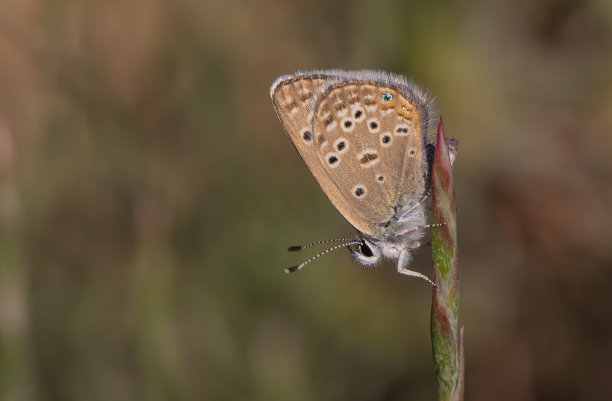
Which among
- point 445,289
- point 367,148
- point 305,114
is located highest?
point 305,114

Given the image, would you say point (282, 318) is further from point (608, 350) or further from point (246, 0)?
point (246, 0)

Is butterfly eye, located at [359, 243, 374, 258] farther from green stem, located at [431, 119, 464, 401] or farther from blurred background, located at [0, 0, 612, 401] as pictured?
green stem, located at [431, 119, 464, 401]

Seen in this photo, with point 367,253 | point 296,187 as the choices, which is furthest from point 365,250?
point 296,187

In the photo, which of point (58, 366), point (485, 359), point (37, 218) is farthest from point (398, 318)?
point (37, 218)

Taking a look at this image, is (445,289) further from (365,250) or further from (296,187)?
(296,187)

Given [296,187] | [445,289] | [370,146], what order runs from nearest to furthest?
[445,289]
[370,146]
[296,187]

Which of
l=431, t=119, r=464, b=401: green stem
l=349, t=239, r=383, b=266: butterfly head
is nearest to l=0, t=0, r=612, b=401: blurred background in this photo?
l=349, t=239, r=383, b=266: butterfly head

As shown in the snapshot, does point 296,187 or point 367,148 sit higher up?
point 367,148

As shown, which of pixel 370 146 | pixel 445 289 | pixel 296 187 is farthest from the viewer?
pixel 296 187
